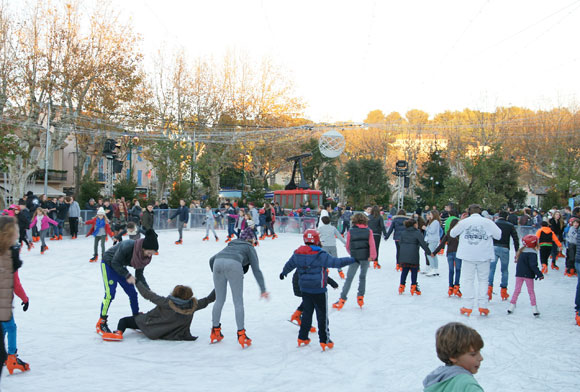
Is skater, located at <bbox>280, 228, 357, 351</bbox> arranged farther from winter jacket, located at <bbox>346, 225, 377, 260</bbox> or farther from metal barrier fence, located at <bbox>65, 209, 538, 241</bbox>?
metal barrier fence, located at <bbox>65, 209, 538, 241</bbox>

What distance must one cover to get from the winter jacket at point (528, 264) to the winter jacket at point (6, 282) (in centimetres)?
683

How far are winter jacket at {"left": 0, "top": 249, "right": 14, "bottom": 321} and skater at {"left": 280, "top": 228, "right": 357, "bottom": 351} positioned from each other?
111 inches

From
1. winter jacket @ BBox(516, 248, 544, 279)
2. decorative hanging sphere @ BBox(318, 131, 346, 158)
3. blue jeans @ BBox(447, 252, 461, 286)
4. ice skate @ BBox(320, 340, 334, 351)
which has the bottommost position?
ice skate @ BBox(320, 340, 334, 351)

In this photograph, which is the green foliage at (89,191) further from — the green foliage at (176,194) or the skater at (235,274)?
the skater at (235,274)

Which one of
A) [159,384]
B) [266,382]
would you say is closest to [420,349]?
[266,382]

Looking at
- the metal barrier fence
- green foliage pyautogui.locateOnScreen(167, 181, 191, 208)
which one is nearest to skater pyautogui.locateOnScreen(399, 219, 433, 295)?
the metal barrier fence

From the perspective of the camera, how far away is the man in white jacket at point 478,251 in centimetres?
724

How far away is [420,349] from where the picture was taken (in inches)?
226

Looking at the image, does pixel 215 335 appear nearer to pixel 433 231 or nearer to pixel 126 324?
pixel 126 324

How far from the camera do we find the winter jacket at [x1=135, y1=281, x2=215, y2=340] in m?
5.80

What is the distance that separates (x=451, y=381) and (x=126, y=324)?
4679mm

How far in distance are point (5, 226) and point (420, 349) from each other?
448cm

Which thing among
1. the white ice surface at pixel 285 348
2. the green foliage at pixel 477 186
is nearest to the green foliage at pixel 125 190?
the white ice surface at pixel 285 348

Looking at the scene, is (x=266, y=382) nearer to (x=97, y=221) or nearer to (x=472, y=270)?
(x=472, y=270)
